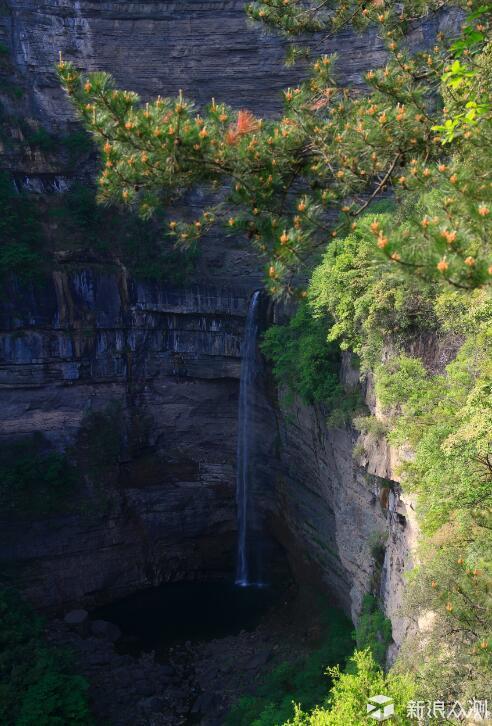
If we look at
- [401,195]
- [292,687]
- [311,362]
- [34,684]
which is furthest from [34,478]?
[401,195]

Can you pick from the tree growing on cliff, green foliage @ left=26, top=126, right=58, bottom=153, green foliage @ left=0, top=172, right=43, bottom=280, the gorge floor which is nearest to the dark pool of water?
the gorge floor

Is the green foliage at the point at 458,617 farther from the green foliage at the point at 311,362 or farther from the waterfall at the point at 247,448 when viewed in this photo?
the waterfall at the point at 247,448

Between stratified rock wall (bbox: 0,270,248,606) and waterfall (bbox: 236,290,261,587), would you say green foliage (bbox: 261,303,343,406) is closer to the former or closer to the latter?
waterfall (bbox: 236,290,261,587)

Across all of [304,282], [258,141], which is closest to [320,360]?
[304,282]

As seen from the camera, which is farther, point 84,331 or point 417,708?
point 84,331

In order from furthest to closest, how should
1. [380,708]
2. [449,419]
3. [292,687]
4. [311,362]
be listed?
1. [292,687]
2. [311,362]
3. [449,419]
4. [380,708]

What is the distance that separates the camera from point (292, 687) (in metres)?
13.6

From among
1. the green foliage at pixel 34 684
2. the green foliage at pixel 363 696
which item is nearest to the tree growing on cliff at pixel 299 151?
the green foliage at pixel 363 696

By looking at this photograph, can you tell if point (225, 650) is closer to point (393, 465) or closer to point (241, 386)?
point (241, 386)


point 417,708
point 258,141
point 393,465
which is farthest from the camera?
point 393,465

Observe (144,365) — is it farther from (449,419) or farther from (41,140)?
(449,419)

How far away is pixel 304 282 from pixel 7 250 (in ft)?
31.5

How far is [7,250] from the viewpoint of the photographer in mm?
17609

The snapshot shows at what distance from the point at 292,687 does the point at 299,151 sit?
12891 mm
